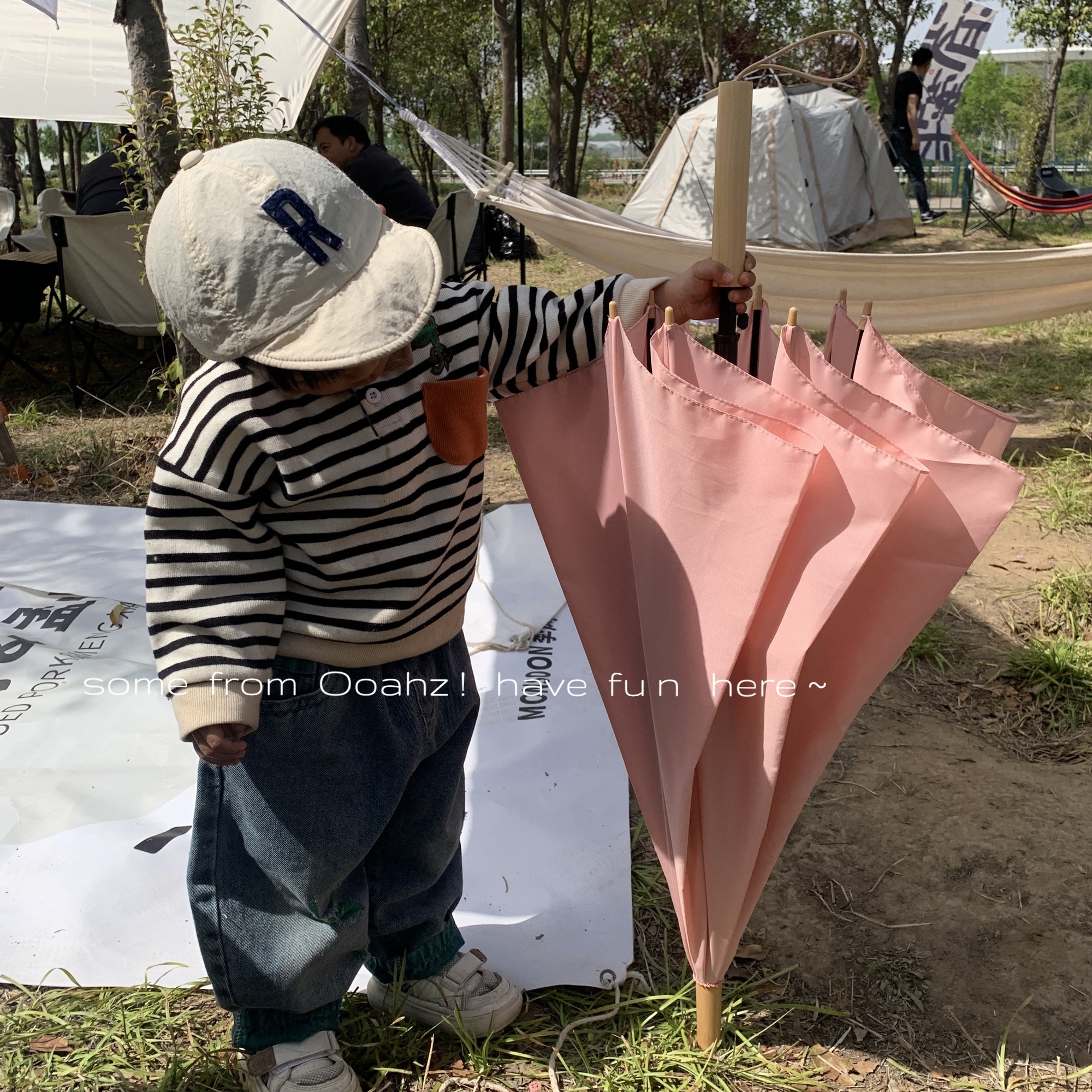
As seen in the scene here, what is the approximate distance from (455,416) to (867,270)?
96.8 inches

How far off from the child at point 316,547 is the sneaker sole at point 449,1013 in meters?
0.02

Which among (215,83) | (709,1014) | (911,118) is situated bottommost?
(709,1014)

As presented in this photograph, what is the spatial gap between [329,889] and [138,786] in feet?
2.98

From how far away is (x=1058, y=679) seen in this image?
7.66 ft

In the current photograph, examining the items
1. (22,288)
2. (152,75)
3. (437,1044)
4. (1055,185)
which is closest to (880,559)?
(437,1044)

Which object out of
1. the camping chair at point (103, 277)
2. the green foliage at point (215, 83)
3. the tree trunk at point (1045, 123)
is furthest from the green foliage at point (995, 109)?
the green foliage at point (215, 83)

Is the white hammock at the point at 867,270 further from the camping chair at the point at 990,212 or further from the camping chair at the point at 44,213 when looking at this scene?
the camping chair at the point at 990,212

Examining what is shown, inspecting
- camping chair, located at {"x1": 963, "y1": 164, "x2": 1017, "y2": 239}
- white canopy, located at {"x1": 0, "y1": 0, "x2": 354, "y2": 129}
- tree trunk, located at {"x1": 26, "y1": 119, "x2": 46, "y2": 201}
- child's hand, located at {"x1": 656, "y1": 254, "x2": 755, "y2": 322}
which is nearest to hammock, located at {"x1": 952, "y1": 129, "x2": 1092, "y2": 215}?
camping chair, located at {"x1": 963, "y1": 164, "x2": 1017, "y2": 239}

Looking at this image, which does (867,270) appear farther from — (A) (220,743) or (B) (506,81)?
(B) (506,81)

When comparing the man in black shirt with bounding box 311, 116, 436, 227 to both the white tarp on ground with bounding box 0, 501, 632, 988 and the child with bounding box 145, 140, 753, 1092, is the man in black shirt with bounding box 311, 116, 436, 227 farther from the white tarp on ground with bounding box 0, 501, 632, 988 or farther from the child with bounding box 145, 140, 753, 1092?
the child with bounding box 145, 140, 753, 1092

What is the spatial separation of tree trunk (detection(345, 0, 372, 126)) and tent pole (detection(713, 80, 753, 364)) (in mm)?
5466

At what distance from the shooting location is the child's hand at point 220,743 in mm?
1126

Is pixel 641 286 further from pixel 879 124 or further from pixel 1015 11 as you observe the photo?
pixel 1015 11

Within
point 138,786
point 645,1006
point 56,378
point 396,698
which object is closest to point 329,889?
point 396,698
